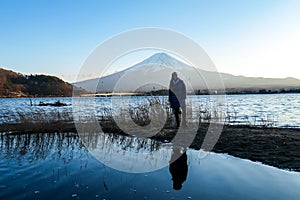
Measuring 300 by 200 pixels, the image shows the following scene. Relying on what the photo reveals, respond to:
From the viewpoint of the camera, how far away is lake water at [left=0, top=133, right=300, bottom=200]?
177 inches

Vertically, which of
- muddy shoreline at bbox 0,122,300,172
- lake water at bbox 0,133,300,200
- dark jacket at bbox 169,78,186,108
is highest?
dark jacket at bbox 169,78,186,108

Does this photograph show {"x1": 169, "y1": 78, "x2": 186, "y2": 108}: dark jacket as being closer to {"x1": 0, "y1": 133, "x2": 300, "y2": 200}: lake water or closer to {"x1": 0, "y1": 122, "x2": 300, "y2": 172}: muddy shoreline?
{"x1": 0, "y1": 122, "x2": 300, "y2": 172}: muddy shoreline

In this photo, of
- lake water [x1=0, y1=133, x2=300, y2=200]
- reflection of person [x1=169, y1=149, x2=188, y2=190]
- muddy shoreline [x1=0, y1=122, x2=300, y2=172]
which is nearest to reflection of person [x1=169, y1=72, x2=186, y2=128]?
muddy shoreline [x1=0, y1=122, x2=300, y2=172]

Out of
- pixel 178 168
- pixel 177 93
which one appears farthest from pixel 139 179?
pixel 177 93

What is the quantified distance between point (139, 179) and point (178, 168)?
1.19 m

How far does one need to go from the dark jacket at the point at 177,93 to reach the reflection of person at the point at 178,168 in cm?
450

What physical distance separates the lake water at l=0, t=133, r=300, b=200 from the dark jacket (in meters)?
4.77

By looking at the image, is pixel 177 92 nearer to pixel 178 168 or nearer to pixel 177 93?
pixel 177 93

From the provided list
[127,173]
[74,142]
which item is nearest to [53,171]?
[127,173]

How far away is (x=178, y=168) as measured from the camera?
624 cm

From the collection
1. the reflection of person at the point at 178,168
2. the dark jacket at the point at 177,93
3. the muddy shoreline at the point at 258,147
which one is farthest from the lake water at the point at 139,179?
the dark jacket at the point at 177,93

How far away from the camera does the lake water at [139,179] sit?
4.50 meters

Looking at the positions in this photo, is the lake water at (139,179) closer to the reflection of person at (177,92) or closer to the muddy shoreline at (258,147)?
the muddy shoreline at (258,147)

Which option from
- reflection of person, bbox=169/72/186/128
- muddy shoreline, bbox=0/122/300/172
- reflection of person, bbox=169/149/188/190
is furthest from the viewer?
reflection of person, bbox=169/72/186/128
